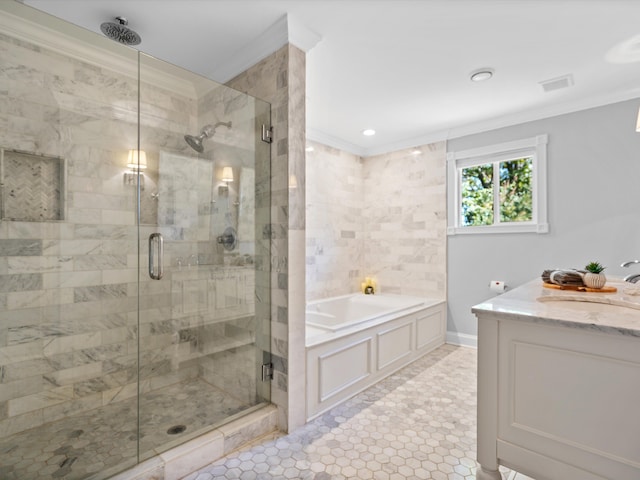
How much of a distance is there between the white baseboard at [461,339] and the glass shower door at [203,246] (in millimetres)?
2529

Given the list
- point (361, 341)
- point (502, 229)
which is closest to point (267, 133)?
point (361, 341)

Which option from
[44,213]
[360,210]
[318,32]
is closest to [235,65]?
[318,32]

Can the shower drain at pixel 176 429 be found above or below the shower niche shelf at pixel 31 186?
below

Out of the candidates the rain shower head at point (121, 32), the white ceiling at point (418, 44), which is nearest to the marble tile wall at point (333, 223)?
the white ceiling at point (418, 44)

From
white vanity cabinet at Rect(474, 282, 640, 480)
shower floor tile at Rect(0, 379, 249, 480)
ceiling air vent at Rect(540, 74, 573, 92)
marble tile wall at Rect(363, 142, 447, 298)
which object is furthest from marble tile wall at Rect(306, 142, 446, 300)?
white vanity cabinet at Rect(474, 282, 640, 480)

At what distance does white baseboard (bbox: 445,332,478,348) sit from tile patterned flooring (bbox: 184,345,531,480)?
1.09 m

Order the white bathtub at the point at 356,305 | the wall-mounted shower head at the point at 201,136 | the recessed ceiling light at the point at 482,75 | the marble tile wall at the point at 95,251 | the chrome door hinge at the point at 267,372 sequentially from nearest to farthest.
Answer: the marble tile wall at the point at 95,251 → the chrome door hinge at the point at 267,372 → the wall-mounted shower head at the point at 201,136 → the recessed ceiling light at the point at 482,75 → the white bathtub at the point at 356,305

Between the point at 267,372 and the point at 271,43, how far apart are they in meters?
2.15

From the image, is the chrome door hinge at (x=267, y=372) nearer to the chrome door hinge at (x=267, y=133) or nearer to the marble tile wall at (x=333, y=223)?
the chrome door hinge at (x=267, y=133)

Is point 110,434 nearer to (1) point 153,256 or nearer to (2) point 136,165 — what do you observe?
(1) point 153,256

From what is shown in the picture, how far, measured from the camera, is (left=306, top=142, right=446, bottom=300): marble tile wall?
3934 millimetres

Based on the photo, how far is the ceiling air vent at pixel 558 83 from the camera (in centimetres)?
266

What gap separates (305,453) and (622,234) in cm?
316

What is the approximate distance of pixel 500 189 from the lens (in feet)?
A: 12.0
